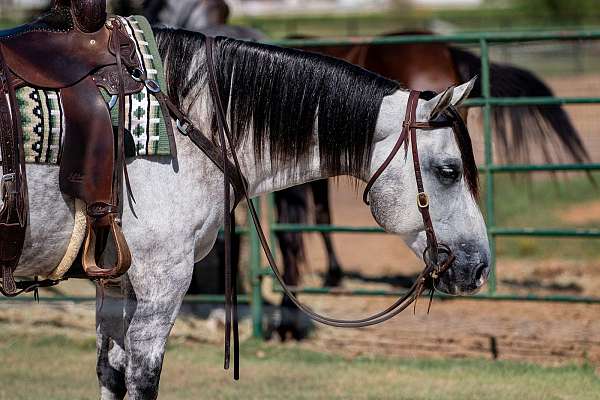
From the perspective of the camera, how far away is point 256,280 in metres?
5.82

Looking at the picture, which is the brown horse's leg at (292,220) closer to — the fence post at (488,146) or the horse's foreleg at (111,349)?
the fence post at (488,146)

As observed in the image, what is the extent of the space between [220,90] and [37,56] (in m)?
0.63

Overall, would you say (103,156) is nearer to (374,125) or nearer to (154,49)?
(154,49)

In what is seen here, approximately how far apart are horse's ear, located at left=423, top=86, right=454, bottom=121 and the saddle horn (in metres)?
1.13

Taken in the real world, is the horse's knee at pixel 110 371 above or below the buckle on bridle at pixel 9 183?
below

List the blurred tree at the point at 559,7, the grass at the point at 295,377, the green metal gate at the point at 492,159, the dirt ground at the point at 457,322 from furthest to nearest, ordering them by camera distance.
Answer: the blurred tree at the point at 559,7
the dirt ground at the point at 457,322
the green metal gate at the point at 492,159
the grass at the point at 295,377

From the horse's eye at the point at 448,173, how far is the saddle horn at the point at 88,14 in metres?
1.24

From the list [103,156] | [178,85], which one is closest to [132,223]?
[103,156]

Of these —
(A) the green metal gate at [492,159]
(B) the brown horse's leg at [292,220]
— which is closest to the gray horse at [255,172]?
(A) the green metal gate at [492,159]

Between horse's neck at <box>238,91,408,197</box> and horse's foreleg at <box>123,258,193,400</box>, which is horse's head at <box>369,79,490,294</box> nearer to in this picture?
horse's neck at <box>238,91,408,197</box>

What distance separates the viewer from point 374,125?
3.13m

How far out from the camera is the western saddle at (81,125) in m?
2.87

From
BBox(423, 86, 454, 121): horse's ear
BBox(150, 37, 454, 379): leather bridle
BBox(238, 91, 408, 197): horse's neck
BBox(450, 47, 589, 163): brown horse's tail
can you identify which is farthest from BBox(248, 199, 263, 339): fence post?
BBox(423, 86, 454, 121): horse's ear

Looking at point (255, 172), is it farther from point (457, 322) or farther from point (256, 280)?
point (457, 322)
